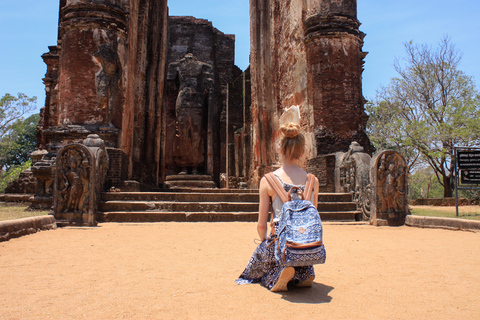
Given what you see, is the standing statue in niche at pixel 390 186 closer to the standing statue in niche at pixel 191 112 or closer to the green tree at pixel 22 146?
the standing statue in niche at pixel 191 112

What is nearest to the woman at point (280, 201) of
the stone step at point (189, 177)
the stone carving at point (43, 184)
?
the stone carving at point (43, 184)

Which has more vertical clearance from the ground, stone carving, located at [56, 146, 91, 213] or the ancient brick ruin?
the ancient brick ruin

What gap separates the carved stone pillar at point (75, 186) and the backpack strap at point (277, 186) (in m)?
4.02

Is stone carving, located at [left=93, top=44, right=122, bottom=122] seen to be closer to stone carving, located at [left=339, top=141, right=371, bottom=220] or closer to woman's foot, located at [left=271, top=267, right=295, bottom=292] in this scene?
stone carving, located at [left=339, top=141, right=371, bottom=220]

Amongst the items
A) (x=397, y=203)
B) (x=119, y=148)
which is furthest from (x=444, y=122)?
(x=119, y=148)

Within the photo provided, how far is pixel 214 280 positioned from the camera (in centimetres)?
267

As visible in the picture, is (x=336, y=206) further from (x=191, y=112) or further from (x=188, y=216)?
(x=191, y=112)

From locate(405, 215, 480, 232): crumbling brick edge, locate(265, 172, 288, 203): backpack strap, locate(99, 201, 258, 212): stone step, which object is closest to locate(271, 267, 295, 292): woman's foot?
locate(265, 172, 288, 203): backpack strap

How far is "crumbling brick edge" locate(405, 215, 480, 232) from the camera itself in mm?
5184

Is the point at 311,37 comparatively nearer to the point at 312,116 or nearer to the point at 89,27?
the point at 312,116

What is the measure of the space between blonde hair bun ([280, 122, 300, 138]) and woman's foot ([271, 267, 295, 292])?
2.72ft

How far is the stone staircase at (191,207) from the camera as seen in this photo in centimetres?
630

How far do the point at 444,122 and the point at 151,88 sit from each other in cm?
1284

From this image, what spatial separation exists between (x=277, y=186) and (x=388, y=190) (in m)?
4.25
